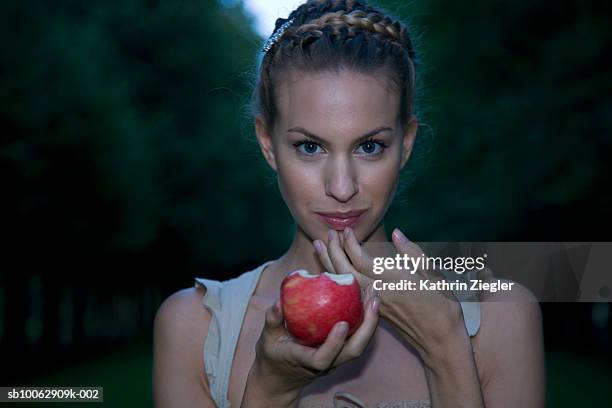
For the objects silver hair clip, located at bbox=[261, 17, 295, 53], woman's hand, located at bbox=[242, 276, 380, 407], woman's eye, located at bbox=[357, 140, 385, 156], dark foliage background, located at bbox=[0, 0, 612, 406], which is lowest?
woman's hand, located at bbox=[242, 276, 380, 407]

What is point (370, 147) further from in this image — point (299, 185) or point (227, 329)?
point (227, 329)

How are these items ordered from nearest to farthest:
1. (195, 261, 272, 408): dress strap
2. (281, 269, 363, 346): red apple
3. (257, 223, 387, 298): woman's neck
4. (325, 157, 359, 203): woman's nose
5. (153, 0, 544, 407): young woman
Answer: (281, 269, 363, 346): red apple < (153, 0, 544, 407): young woman < (325, 157, 359, 203): woman's nose < (195, 261, 272, 408): dress strap < (257, 223, 387, 298): woman's neck

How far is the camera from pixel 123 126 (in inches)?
598

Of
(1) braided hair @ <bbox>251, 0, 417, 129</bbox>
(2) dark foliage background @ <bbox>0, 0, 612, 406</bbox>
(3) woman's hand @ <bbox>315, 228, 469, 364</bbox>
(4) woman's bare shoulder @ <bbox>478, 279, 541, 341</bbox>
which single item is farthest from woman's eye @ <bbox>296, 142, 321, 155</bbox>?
(2) dark foliage background @ <bbox>0, 0, 612, 406</bbox>

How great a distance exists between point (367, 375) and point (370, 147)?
36.0 inches

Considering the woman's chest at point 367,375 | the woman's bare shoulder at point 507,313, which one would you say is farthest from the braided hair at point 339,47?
the woman's chest at point 367,375

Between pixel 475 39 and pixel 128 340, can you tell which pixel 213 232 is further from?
pixel 475 39

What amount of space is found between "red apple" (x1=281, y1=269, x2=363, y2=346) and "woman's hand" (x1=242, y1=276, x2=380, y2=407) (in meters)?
0.04

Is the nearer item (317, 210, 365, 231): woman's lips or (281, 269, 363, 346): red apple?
(281, 269, 363, 346): red apple

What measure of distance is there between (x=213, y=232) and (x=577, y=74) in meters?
11.8

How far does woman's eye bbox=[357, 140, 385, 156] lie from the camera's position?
2668 millimetres

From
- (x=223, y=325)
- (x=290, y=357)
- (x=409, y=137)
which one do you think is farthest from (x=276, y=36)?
(x=290, y=357)

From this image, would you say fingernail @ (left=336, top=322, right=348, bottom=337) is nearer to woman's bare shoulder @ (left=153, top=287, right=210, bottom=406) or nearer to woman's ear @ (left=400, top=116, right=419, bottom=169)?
woman's bare shoulder @ (left=153, top=287, right=210, bottom=406)

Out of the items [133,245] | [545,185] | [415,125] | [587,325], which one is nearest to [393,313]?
[415,125]
